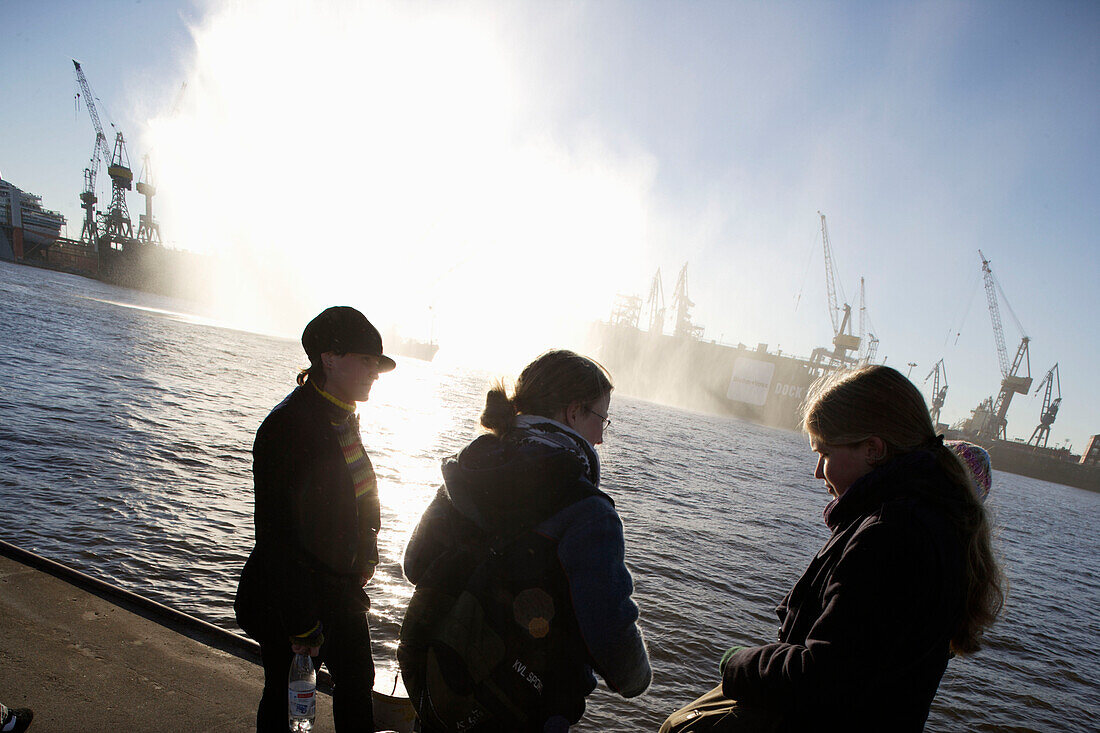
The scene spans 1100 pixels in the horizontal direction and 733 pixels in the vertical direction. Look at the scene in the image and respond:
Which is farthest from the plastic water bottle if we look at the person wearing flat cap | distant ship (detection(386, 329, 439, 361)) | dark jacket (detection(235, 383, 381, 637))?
distant ship (detection(386, 329, 439, 361))

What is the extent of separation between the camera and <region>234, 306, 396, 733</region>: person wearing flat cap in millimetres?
2236

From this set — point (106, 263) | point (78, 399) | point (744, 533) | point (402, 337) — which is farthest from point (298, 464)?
point (106, 263)

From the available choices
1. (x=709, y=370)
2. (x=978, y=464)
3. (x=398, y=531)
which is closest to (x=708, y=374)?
(x=709, y=370)

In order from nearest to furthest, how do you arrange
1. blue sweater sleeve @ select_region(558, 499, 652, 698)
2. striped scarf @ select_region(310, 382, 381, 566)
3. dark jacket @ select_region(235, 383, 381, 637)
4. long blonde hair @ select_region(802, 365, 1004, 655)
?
blue sweater sleeve @ select_region(558, 499, 652, 698) < long blonde hair @ select_region(802, 365, 1004, 655) < dark jacket @ select_region(235, 383, 381, 637) < striped scarf @ select_region(310, 382, 381, 566)

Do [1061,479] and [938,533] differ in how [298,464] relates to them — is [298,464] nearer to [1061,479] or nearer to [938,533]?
[938,533]

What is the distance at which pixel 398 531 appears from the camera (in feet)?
29.3

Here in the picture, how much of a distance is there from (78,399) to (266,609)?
15713 millimetres

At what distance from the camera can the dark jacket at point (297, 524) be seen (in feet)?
7.32

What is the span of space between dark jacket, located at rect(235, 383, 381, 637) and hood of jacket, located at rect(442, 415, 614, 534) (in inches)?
37.6

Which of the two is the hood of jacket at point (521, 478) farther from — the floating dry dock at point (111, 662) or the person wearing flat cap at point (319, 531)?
the floating dry dock at point (111, 662)

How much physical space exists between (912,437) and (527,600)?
1202 millimetres

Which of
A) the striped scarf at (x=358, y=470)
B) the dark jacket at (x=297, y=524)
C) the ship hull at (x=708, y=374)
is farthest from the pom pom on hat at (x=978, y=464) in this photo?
the ship hull at (x=708, y=374)

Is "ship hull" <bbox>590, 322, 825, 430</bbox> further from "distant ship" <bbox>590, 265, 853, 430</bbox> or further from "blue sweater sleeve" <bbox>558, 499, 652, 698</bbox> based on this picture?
"blue sweater sleeve" <bbox>558, 499, 652, 698</bbox>

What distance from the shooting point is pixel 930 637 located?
1429 millimetres
